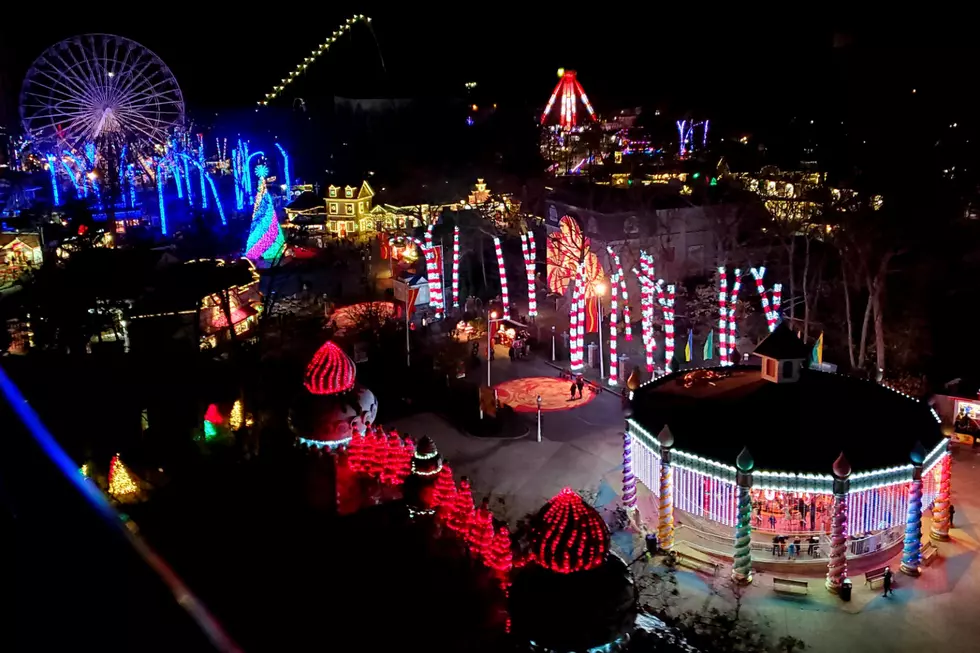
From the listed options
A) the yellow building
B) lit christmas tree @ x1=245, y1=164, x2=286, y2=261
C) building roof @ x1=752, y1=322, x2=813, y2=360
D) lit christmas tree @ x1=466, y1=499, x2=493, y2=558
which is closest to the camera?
lit christmas tree @ x1=466, y1=499, x2=493, y2=558

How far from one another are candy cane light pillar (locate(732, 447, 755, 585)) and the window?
2389 millimetres

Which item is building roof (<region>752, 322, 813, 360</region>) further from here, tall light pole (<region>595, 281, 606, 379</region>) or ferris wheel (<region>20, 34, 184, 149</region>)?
ferris wheel (<region>20, 34, 184, 149</region>)

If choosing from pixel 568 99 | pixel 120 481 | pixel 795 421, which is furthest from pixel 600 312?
pixel 568 99

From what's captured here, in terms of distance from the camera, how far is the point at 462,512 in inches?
600

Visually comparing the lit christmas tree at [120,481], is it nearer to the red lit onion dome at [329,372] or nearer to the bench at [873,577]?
the red lit onion dome at [329,372]

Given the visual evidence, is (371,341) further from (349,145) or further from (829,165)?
(349,145)

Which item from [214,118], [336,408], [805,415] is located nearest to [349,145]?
[214,118]

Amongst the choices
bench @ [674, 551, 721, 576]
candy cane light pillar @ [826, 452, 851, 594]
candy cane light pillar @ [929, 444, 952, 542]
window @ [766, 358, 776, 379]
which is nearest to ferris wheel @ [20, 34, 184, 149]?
window @ [766, 358, 776, 379]

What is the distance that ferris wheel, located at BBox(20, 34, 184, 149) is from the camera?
3628 cm

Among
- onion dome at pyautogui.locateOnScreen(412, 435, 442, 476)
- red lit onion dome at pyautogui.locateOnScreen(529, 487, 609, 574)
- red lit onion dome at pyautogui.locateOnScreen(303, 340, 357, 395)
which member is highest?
red lit onion dome at pyautogui.locateOnScreen(303, 340, 357, 395)

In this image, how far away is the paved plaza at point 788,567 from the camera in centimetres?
1282

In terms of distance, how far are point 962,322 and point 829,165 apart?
35.0 ft

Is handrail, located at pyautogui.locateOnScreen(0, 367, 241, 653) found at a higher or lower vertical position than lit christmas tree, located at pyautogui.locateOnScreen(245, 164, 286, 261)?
Result: higher

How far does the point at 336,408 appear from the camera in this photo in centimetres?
1794
